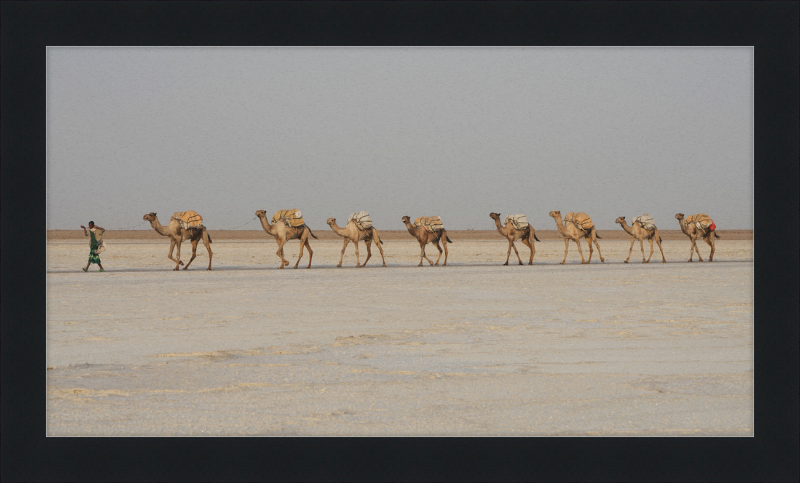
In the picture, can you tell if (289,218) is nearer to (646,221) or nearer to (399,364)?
(646,221)

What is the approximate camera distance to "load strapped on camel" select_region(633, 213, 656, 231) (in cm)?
2855

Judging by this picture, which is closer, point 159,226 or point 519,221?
point 159,226

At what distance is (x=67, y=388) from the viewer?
641cm

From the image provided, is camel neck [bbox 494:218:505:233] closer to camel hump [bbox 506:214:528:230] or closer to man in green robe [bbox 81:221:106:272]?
camel hump [bbox 506:214:528:230]

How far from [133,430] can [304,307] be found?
7.28 meters

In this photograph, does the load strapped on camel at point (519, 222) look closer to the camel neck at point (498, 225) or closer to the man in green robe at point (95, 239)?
the camel neck at point (498, 225)

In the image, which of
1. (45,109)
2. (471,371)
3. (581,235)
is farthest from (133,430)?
(581,235)

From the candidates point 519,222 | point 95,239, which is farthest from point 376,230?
point 95,239

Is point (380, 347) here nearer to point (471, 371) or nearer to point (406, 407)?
point (471, 371)

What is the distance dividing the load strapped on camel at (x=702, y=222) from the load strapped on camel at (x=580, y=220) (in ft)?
13.9

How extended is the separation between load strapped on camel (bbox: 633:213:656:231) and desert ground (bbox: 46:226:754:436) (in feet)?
46.3

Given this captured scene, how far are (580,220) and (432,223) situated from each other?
6.27m

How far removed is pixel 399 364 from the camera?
24.6ft

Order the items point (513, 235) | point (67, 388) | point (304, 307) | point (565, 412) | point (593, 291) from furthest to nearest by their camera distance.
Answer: point (513, 235), point (593, 291), point (304, 307), point (67, 388), point (565, 412)
